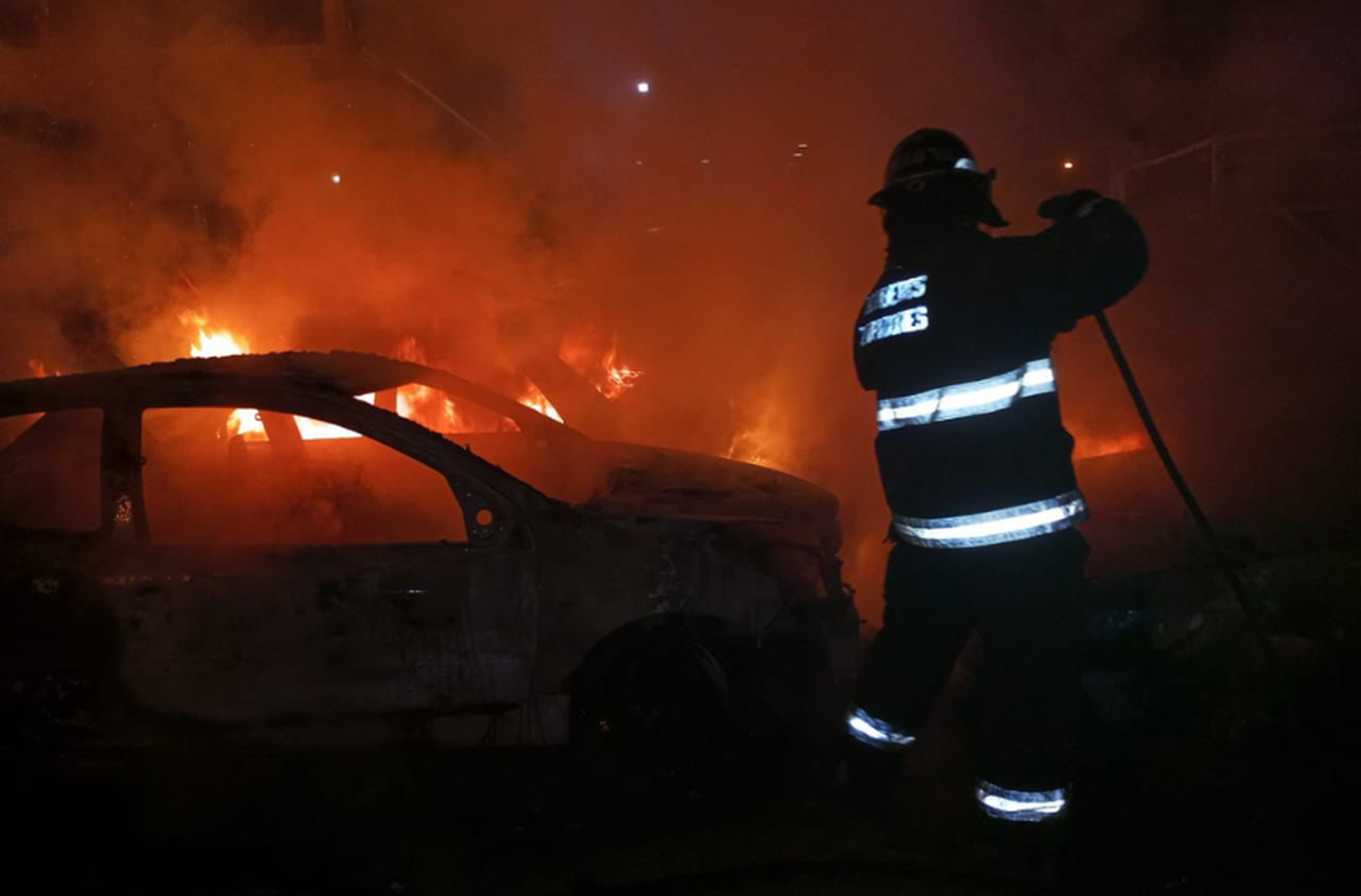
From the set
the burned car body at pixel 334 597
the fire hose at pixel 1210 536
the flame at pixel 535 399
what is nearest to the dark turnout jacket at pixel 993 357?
the fire hose at pixel 1210 536

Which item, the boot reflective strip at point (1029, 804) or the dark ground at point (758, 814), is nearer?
the boot reflective strip at point (1029, 804)

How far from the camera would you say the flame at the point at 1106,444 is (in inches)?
324

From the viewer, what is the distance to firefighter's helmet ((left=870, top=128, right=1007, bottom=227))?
2732mm

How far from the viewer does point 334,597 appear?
10.8 ft

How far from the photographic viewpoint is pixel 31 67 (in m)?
7.96

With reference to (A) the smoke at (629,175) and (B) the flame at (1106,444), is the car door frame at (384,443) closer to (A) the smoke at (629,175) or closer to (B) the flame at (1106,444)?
(A) the smoke at (629,175)

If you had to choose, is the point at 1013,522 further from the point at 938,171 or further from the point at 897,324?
the point at 938,171

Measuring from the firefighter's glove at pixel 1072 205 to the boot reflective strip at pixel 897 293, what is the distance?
1.31 ft

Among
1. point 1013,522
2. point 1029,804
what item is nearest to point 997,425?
point 1013,522

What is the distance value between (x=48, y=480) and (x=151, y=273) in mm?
4920

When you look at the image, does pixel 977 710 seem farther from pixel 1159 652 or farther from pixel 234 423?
pixel 234 423

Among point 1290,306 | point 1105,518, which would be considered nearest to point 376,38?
point 1105,518

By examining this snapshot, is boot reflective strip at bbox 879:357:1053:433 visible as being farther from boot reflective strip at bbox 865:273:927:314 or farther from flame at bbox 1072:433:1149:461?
flame at bbox 1072:433:1149:461

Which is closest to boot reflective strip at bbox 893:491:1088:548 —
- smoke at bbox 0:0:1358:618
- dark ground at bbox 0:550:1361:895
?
dark ground at bbox 0:550:1361:895
